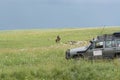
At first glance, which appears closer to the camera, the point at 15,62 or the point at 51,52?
the point at 15,62

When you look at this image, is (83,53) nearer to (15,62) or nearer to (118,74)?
(15,62)

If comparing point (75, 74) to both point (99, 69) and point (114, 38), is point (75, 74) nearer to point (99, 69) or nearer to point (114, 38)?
point (99, 69)

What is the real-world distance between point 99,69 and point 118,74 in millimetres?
1144

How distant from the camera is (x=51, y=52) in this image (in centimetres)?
3045

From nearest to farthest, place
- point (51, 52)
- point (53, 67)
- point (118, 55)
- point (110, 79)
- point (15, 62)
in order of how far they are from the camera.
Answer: point (110, 79) < point (53, 67) < point (118, 55) < point (15, 62) < point (51, 52)

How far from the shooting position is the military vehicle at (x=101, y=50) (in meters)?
23.0

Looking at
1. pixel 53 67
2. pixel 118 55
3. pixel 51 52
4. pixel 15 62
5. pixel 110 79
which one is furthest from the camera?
pixel 51 52

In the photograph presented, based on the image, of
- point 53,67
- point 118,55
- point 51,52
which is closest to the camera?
point 53,67

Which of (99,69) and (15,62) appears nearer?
(99,69)

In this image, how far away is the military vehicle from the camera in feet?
75.5

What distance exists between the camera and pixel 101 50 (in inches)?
913

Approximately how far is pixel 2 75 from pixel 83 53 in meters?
7.27

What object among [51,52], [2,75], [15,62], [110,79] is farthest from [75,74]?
[51,52]

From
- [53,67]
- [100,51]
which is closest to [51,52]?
[100,51]
